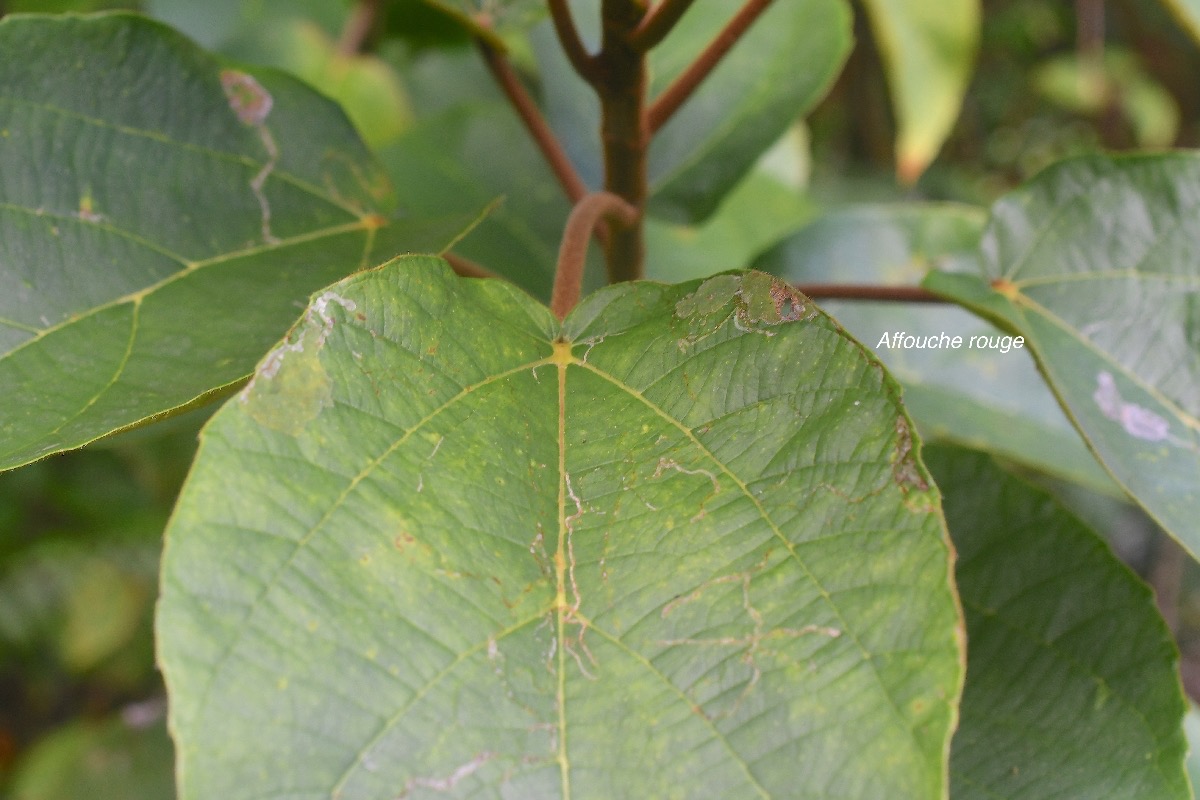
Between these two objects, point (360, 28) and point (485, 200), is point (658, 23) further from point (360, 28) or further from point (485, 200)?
point (360, 28)

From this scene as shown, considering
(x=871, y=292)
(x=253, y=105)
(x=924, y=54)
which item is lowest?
(x=871, y=292)

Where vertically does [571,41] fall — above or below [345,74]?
below

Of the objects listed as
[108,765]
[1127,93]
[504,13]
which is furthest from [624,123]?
[1127,93]

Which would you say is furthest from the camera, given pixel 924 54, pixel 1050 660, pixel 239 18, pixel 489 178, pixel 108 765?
pixel 108 765

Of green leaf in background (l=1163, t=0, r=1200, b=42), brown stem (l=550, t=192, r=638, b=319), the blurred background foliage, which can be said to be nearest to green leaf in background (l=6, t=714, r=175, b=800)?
the blurred background foliage

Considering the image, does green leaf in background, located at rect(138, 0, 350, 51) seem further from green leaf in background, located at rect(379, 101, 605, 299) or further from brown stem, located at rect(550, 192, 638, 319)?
brown stem, located at rect(550, 192, 638, 319)

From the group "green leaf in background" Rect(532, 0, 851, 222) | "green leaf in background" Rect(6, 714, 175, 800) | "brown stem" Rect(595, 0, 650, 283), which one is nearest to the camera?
"brown stem" Rect(595, 0, 650, 283)
